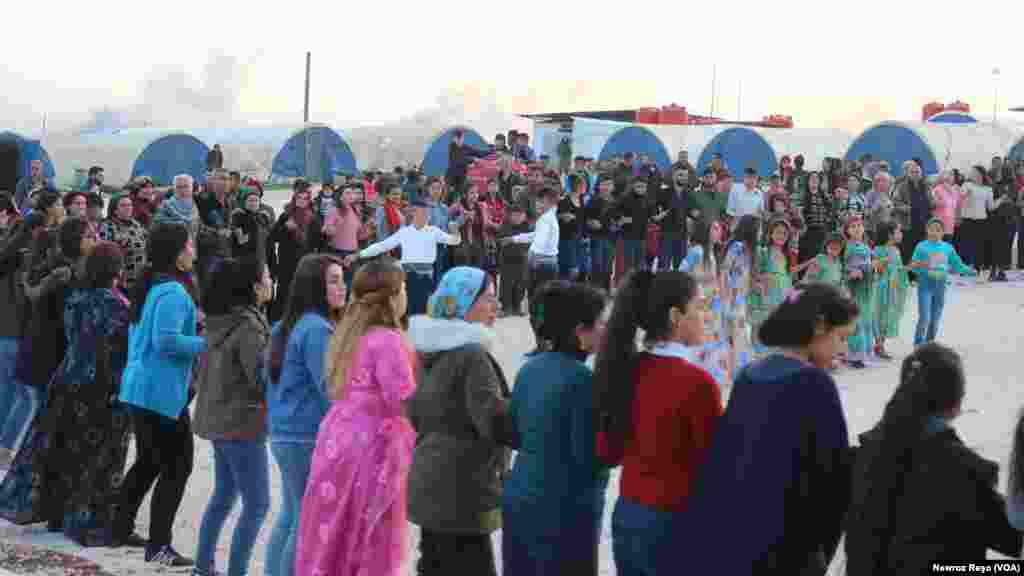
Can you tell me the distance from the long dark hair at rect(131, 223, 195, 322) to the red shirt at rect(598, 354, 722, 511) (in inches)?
125

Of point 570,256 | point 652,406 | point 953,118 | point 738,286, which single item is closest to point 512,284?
point 570,256

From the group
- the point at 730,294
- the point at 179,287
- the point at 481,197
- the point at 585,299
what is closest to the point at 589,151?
the point at 481,197

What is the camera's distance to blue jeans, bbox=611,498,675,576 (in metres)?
4.37

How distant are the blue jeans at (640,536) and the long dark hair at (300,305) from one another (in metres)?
1.98

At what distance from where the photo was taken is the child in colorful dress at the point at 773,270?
40.2ft

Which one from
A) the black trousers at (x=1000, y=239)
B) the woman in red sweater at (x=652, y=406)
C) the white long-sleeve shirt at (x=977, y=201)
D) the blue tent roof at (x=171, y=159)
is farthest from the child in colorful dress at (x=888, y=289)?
the blue tent roof at (x=171, y=159)

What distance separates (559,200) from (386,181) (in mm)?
2176

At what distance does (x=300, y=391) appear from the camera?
19.6 feet

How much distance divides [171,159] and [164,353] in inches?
789

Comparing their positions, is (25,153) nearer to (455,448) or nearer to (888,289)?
(888,289)

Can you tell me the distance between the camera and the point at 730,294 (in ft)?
37.5

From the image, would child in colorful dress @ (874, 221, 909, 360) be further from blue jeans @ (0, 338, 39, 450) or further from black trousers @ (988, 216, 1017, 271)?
blue jeans @ (0, 338, 39, 450)

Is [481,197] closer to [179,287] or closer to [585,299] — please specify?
[179,287]

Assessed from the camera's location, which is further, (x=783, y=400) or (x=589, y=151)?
(x=589, y=151)
